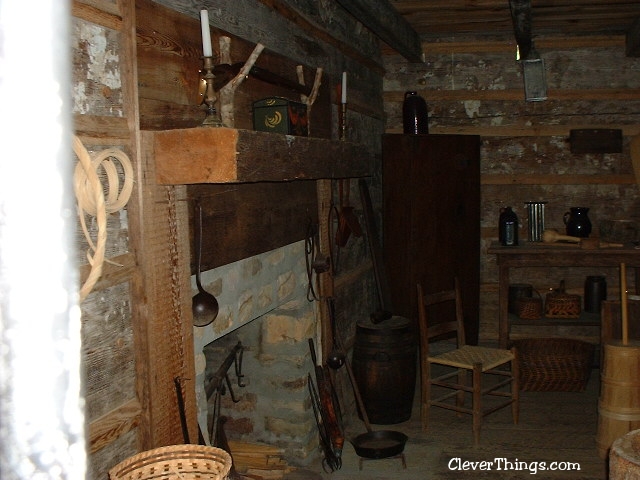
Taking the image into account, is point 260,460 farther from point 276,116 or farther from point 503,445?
point 276,116

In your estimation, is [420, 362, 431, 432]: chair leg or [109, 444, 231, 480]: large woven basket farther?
[420, 362, 431, 432]: chair leg

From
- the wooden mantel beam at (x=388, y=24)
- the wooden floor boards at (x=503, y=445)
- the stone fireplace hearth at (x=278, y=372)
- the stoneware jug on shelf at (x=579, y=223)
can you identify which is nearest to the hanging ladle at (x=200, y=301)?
the stone fireplace hearth at (x=278, y=372)

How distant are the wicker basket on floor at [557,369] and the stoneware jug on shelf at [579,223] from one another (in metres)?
0.89

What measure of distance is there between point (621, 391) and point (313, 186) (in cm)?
192

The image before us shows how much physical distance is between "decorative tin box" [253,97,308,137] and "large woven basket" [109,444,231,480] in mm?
1231

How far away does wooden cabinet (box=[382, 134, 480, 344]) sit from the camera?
16.8 feet

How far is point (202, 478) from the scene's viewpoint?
1.67 metres

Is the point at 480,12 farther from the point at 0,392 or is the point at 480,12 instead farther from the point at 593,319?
the point at 0,392

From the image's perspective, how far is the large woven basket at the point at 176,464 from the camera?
63.8 inches

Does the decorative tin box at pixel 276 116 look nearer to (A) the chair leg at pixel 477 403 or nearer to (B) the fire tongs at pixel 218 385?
(B) the fire tongs at pixel 218 385

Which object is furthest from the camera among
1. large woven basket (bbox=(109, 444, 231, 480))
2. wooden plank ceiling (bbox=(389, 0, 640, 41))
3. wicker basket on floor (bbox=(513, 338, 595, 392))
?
wicker basket on floor (bbox=(513, 338, 595, 392))

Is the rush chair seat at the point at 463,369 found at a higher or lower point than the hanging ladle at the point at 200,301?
lower

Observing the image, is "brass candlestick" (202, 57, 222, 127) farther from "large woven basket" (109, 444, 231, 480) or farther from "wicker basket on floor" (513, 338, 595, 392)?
"wicker basket on floor" (513, 338, 595, 392)

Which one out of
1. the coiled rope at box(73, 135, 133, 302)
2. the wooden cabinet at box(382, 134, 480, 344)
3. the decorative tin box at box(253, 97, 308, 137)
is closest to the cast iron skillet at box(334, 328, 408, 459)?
the wooden cabinet at box(382, 134, 480, 344)
